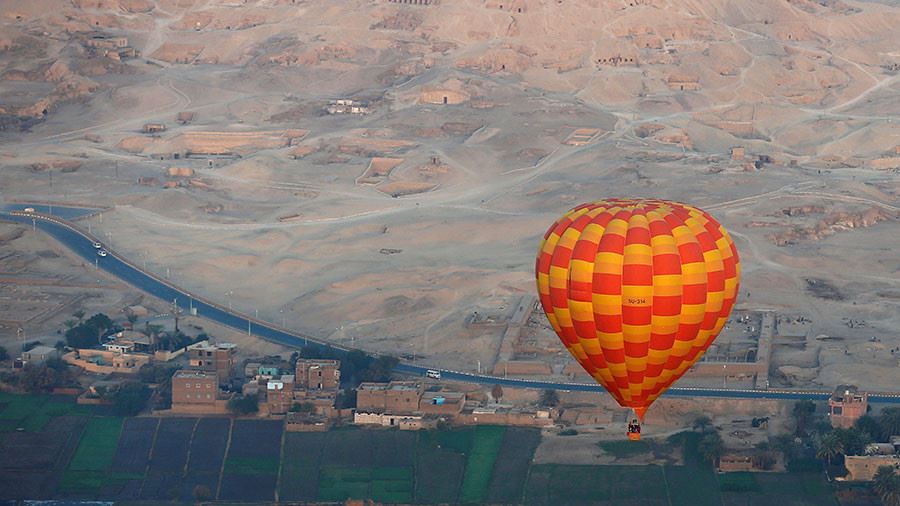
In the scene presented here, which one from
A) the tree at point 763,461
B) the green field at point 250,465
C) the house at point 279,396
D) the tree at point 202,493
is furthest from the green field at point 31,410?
the tree at point 763,461

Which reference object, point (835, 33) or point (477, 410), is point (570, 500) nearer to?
point (477, 410)

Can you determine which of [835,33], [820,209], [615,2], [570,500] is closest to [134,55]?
[615,2]

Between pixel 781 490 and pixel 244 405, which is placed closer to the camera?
pixel 781 490

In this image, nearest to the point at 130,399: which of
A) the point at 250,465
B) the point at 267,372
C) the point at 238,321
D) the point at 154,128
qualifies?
the point at 267,372

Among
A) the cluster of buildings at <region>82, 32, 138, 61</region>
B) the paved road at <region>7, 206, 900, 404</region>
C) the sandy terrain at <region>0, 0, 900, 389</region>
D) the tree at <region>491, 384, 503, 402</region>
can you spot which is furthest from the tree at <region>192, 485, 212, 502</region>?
the cluster of buildings at <region>82, 32, 138, 61</region>

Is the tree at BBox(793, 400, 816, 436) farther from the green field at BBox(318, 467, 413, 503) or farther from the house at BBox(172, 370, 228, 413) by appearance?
the house at BBox(172, 370, 228, 413)

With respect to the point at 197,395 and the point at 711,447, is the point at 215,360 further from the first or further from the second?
the point at 711,447

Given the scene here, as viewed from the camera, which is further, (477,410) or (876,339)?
(876,339)
